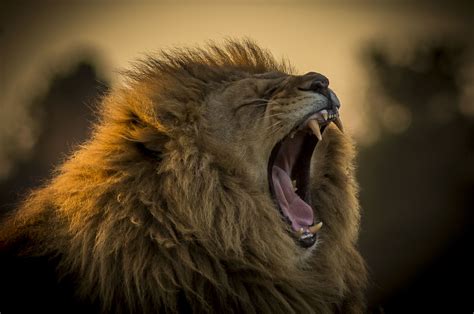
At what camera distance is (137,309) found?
4.16 metres

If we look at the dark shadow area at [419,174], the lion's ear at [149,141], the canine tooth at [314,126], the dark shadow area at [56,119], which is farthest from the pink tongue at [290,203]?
the dark shadow area at [56,119]

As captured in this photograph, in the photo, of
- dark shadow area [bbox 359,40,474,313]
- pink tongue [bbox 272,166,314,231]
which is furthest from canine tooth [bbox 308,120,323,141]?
dark shadow area [bbox 359,40,474,313]

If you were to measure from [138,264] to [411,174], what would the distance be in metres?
19.2

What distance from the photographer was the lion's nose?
4621 mm

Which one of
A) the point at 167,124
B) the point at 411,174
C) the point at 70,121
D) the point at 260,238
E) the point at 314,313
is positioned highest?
the point at 167,124

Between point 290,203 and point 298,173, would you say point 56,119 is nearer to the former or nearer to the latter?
point 298,173

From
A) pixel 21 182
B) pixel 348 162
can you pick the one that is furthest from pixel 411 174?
pixel 348 162

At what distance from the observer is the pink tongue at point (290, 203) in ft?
15.4

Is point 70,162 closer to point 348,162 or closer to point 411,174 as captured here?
point 348,162

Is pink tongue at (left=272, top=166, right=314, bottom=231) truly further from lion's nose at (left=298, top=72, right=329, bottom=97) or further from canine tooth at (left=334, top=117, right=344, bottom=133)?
lion's nose at (left=298, top=72, right=329, bottom=97)

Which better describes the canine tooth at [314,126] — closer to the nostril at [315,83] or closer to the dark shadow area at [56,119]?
the nostril at [315,83]

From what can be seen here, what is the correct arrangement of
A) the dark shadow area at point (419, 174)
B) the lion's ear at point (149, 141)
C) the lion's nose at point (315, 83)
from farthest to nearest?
the dark shadow area at point (419, 174) < the lion's nose at point (315, 83) < the lion's ear at point (149, 141)

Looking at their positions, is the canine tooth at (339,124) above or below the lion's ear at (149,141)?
below

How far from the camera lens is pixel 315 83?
15.2 feet
